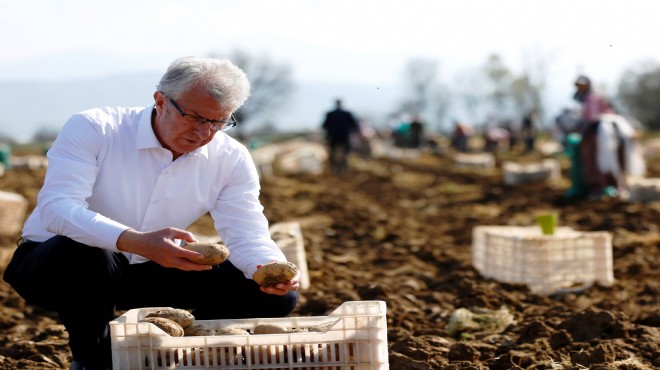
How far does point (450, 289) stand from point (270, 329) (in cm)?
328

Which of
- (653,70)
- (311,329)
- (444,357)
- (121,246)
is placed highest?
(653,70)

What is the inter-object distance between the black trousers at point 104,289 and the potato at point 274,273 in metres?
0.19

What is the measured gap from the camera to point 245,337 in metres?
3.15

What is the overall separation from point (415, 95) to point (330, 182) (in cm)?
8593

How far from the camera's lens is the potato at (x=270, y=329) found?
3.40 metres

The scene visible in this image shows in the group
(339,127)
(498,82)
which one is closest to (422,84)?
(498,82)

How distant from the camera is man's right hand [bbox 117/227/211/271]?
10.9ft

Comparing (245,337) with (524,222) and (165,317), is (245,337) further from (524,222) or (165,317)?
(524,222)

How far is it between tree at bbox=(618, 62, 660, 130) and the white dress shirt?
60738 mm

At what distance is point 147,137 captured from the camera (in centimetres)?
383

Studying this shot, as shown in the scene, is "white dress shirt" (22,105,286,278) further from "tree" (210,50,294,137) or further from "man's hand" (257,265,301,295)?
"tree" (210,50,294,137)

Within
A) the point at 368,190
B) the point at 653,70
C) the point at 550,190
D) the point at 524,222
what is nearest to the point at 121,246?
the point at 524,222

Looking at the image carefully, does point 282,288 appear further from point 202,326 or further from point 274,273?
point 202,326

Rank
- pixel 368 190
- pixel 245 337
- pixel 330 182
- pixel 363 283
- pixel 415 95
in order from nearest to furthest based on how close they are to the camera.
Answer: pixel 245 337 → pixel 363 283 → pixel 368 190 → pixel 330 182 → pixel 415 95
